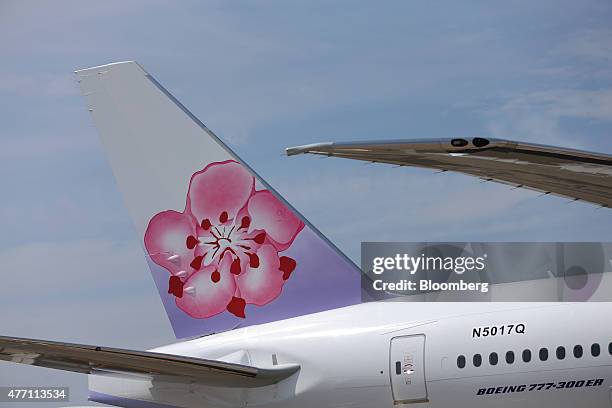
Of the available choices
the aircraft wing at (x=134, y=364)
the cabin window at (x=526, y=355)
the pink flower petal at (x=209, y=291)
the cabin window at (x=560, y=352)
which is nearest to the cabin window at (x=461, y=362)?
the cabin window at (x=526, y=355)

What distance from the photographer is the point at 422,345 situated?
46.7ft

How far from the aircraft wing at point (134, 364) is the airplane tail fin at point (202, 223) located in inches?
70.4

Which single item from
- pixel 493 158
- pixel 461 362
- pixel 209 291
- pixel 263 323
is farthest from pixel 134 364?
pixel 493 158

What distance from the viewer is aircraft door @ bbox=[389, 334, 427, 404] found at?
1403 centimetres

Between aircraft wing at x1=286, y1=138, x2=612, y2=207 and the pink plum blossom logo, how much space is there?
8.96 m

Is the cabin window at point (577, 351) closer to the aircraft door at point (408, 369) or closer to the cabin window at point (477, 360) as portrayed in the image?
the cabin window at point (477, 360)

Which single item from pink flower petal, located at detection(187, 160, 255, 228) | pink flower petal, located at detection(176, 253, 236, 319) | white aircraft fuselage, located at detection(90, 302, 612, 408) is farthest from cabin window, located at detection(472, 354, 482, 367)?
pink flower petal, located at detection(187, 160, 255, 228)

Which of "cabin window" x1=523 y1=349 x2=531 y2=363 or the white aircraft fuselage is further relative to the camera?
"cabin window" x1=523 y1=349 x2=531 y2=363

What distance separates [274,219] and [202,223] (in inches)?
53.2

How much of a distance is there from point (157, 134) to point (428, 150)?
11536 millimetres

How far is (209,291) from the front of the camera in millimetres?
17000

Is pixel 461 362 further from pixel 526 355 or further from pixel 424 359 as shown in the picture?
pixel 526 355

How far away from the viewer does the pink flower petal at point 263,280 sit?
1653 cm

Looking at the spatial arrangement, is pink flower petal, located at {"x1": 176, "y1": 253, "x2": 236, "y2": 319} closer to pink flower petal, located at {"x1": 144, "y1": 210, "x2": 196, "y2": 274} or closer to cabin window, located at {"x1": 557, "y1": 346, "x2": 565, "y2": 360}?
pink flower petal, located at {"x1": 144, "y1": 210, "x2": 196, "y2": 274}
